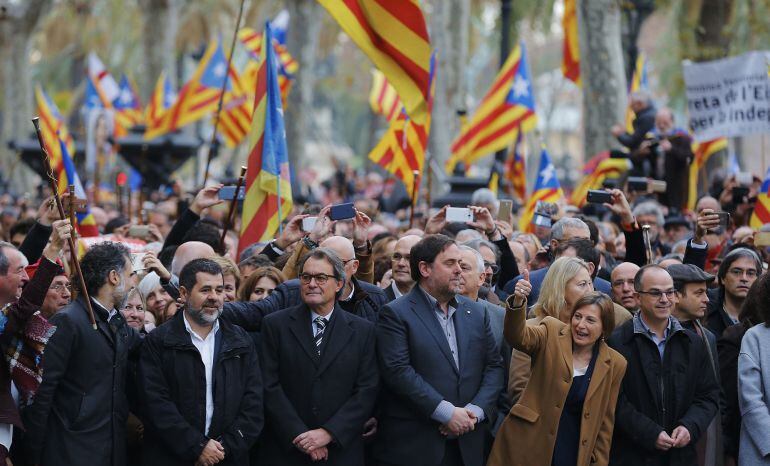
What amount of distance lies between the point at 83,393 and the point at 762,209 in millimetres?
6691

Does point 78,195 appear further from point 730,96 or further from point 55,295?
point 730,96

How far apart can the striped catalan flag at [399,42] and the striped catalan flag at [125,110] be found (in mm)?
14093

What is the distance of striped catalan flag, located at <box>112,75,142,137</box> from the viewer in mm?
24344

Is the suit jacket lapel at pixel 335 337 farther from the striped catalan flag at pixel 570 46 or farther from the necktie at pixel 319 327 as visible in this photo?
the striped catalan flag at pixel 570 46

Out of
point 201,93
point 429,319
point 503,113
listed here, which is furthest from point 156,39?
point 429,319

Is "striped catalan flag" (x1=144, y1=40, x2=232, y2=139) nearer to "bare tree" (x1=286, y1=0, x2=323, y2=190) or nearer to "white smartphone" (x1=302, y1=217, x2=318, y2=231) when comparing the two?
"bare tree" (x1=286, y1=0, x2=323, y2=190)

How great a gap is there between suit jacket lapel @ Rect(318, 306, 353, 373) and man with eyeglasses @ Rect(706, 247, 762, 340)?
2.57 metres

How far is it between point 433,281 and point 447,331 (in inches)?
11.6

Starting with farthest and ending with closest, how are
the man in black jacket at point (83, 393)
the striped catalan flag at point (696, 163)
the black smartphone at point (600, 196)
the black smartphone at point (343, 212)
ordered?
the striped catalan flag at point (696, 163) → the black smartphone at point (600, 196) → the black smartphone at point (343, 212) → the man in black jacket at point (83, 393)

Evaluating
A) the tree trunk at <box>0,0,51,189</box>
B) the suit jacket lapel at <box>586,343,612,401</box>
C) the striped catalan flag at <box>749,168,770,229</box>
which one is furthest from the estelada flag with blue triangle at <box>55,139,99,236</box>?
the tree trunk at <box>0,0,51,189</box>

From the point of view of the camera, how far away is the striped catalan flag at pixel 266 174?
1051 cm

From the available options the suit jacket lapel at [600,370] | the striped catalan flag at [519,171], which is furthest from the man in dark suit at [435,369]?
the striped catalan flag at [519,171]

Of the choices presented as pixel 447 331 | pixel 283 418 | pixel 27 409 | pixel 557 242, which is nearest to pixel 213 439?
pixel 283 418

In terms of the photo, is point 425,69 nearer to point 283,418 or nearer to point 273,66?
point 273,66
